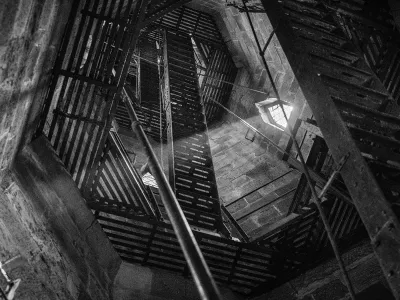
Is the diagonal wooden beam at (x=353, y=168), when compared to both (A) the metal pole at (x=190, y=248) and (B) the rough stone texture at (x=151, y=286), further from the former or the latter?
(B) the rough stone texture at (x=151, y=286)

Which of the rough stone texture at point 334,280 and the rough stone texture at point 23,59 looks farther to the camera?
the rough stone texture at point 334,280

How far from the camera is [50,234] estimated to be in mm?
5273

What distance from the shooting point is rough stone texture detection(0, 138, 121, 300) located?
14.4 ft

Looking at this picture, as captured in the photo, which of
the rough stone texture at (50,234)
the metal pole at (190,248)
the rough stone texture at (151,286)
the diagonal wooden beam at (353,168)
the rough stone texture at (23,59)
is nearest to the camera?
the metal pole at (190,248)

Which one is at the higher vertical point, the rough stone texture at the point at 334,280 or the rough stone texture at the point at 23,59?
the rough stone texture at the point at 23,59

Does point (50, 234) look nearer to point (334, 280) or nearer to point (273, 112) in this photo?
point (334, 280)

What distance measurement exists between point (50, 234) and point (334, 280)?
547cm

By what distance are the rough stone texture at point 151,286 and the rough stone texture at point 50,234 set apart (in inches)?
9.5

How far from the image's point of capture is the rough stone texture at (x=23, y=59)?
345 centimetres

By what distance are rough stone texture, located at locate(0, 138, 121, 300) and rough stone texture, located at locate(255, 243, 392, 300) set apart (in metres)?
3.62

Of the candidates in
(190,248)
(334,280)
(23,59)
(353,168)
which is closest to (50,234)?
A: (23,59)

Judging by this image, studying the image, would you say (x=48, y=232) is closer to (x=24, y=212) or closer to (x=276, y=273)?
(x=24, y=212)

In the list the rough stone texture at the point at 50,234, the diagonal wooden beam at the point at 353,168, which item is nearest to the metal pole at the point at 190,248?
the diagonal wooden beam at the point at 353,168

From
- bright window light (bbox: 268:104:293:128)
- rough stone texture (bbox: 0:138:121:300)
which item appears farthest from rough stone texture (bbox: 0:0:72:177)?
bright window light (bbox: 268:104:293:128)
